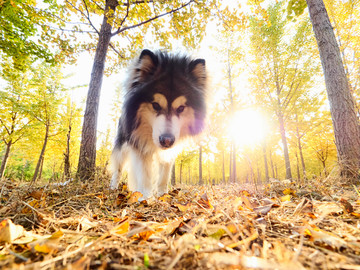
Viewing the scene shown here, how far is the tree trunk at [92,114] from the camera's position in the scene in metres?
3.60

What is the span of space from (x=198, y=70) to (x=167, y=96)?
0.92 metres

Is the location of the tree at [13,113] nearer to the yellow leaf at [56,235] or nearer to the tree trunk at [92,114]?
the tree trunk at [92,114]

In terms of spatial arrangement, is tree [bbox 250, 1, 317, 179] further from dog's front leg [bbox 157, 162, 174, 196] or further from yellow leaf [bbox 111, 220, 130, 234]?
yellow leaf [bbox 111, 220, 130, 234]

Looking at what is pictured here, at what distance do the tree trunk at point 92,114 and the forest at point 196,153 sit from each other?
3 centimetres

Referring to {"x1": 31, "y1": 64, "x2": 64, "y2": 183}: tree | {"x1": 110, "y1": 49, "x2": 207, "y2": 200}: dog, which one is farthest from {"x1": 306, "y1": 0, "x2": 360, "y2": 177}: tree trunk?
{"x1": 31, "y1": 64, "x2": 64, "y2": 183}: tree

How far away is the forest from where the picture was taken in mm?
725

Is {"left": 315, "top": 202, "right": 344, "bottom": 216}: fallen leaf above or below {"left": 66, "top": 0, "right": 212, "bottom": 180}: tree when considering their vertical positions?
below

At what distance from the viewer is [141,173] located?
298 centimetres

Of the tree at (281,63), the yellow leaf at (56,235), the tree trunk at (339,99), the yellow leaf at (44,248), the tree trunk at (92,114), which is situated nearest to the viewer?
the yellow leaf at (44,248)

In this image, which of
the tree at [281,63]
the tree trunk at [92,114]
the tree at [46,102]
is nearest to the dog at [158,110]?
the tree trunk at [92,114]

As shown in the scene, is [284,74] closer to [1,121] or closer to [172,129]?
[172,129]

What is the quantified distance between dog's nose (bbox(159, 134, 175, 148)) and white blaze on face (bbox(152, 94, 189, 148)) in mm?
45

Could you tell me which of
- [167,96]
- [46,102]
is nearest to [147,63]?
[167,96]

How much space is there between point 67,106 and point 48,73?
2452 millimetres
